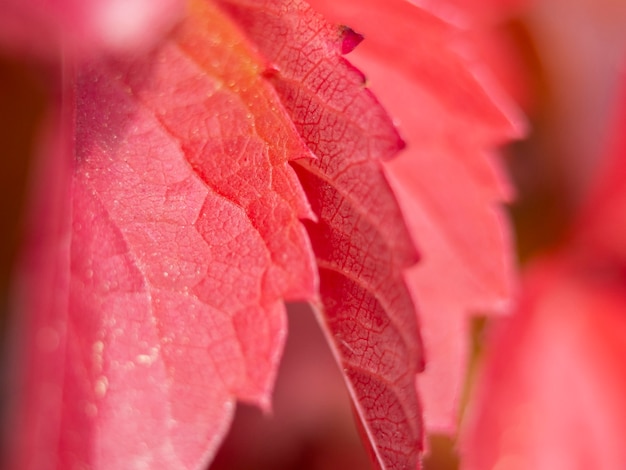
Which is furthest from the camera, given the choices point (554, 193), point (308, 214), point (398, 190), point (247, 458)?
point (554, 193)

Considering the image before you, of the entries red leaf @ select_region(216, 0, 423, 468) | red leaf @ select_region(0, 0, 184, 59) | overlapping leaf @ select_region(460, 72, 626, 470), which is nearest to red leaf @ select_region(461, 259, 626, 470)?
overlapping leaf @ select_region(460, 72, 626, 470)

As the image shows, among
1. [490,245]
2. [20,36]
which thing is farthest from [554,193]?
[20,36]

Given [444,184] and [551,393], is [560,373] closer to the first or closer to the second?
[551,393]

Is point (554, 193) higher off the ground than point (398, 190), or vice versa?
point (398, 190)

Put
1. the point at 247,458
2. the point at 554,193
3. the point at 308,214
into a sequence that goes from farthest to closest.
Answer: the point at 554,193 → the point at 247,458 → the point at 308,214

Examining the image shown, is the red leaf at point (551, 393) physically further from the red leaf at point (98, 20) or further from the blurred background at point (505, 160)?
the red leaf at point (98, 20)

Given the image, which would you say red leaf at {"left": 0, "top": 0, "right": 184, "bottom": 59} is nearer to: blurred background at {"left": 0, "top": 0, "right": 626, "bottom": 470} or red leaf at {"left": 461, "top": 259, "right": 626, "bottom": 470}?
blurred background at {"left": 0, "top": 0, "right": 626, "bottom": 470}

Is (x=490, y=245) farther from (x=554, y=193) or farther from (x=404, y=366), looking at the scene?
(x=554, y=193)
